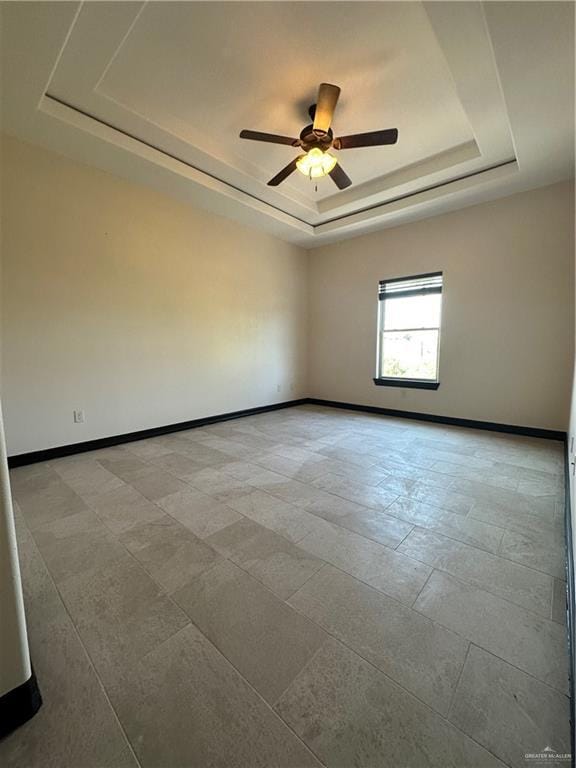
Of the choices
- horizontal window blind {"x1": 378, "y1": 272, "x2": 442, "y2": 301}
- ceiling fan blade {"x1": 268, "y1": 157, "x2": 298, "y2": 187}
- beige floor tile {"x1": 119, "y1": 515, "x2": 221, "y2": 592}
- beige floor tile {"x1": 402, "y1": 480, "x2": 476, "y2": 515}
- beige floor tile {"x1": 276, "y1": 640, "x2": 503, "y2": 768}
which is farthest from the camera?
horizontal window blind {"x1": 378, "y1": 272, "x2": 442, "y2": 301}

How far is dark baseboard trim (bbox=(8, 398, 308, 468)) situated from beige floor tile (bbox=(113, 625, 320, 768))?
8.84ft

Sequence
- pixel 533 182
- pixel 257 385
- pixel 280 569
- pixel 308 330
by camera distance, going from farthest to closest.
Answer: pixel 308 330 < pixel 257 385 < pixel 533 182 < pixel 280 569

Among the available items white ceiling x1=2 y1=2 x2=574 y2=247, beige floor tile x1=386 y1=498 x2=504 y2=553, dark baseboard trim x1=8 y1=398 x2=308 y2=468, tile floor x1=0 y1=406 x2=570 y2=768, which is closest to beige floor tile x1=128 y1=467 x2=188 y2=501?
tile floor x1=0 y1=406 x2=570 y2=768

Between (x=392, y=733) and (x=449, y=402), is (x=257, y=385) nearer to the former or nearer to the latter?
(x=449, y=402)

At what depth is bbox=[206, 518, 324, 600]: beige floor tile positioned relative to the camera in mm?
1502

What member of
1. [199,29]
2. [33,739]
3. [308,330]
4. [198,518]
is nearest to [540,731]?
[33,739]

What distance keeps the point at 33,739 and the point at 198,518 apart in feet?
3.81

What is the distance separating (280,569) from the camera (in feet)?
5.16

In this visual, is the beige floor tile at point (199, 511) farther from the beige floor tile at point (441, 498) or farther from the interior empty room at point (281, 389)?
the beige floor tile at point (441, 498)

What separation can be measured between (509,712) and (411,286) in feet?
15.2

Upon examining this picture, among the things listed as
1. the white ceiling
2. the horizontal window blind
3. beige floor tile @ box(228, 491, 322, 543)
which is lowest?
beige floor tile @ box(228, 491, 322, 543)

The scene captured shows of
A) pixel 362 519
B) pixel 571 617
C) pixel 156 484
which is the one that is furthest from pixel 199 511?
pixel 571 617

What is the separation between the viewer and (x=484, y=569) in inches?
62.1

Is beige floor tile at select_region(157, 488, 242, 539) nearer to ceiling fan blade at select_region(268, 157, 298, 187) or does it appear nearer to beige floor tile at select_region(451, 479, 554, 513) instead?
beige floor tile at select_region(451, 479, 554, 513)
